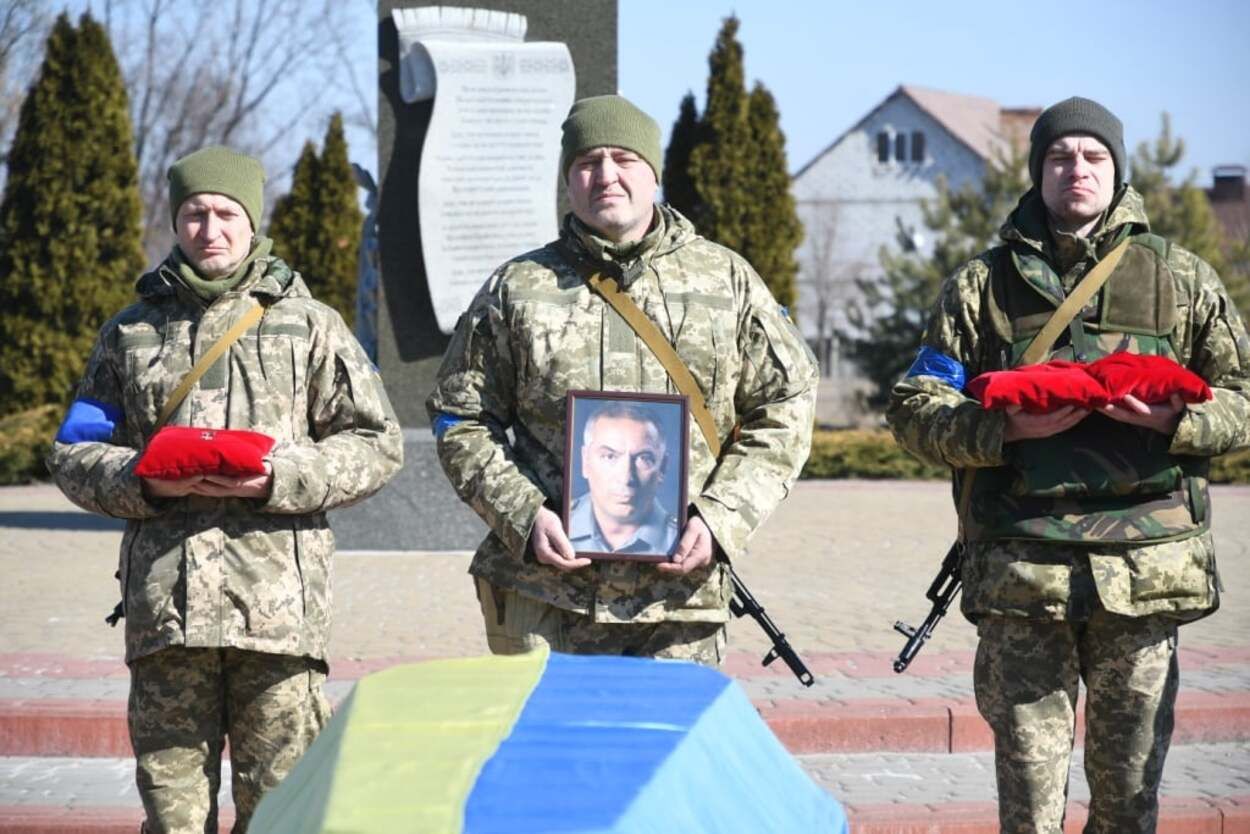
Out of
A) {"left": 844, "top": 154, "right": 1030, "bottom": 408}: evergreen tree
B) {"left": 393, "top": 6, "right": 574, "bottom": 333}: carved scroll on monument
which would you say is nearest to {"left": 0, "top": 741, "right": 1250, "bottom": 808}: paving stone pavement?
{"left": 393, "top": 6, "right": 574, "bottom": 333}: carved scroll on monument

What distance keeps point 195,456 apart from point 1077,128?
2.36 metres

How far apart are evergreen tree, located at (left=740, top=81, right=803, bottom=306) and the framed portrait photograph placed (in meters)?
21.4

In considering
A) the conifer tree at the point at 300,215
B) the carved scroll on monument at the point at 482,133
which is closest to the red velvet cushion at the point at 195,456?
the carved scroll on monument at the point at 482,133

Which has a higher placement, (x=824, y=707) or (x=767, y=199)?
(x=767, y=199)

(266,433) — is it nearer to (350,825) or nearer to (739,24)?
(350,825)

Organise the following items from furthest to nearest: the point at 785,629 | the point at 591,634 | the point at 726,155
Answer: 1. the point at 726,155
2. the point at 785,629
3. the point at 591,634

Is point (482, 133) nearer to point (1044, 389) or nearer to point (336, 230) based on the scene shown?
point (1044, 389)

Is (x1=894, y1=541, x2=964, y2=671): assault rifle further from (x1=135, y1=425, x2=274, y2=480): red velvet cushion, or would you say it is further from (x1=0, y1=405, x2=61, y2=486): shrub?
(x1=0, y1=405, x2=61, y2=486): shrub

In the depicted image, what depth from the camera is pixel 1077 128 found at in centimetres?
426

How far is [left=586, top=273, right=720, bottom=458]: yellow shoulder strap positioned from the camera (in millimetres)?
4039

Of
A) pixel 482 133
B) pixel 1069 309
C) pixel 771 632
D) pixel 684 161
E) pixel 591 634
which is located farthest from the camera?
pixel 684 161

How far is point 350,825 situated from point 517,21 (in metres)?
10.2

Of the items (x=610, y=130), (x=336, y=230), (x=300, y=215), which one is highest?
(x=610, y=130)

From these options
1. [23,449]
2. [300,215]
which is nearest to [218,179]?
[23,449]
